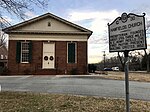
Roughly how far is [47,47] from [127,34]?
23650mm

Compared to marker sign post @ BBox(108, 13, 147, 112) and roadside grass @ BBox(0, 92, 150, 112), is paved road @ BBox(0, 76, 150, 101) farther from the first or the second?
marker sign post @ BBox(108, 13, 147, 112)

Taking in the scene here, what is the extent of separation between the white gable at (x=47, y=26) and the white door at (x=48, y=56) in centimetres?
202

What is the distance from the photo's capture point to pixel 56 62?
97.0 ft

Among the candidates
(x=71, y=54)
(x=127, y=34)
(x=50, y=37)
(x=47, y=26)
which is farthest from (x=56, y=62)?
(x=127, y=34)

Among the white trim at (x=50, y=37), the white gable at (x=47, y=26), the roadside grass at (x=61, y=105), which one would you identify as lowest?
the roadside grass at (x=61, y=105)

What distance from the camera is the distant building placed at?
1154 inches

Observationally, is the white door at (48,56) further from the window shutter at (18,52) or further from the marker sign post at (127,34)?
the marker sign post at (127,34)

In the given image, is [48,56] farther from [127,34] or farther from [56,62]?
[127,34]

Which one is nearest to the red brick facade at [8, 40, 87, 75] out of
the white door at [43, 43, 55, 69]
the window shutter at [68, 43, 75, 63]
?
the white door at [43, 43, 55, 69]

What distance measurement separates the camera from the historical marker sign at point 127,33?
6.12m

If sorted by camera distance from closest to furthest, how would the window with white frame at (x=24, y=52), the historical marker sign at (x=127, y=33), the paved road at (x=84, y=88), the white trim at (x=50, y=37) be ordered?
the historical marker sign at (x=127, y=33) → the paved road at (x=84, y=88) → the window with white frame at (x=24, y=52) → the white trim at (x=50, y=37)

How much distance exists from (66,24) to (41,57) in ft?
15.8

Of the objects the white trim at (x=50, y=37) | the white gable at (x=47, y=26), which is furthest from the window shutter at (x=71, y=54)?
the white gable at (x=47, y=26)

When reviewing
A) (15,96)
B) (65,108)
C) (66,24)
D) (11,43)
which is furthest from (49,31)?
(65,108)
